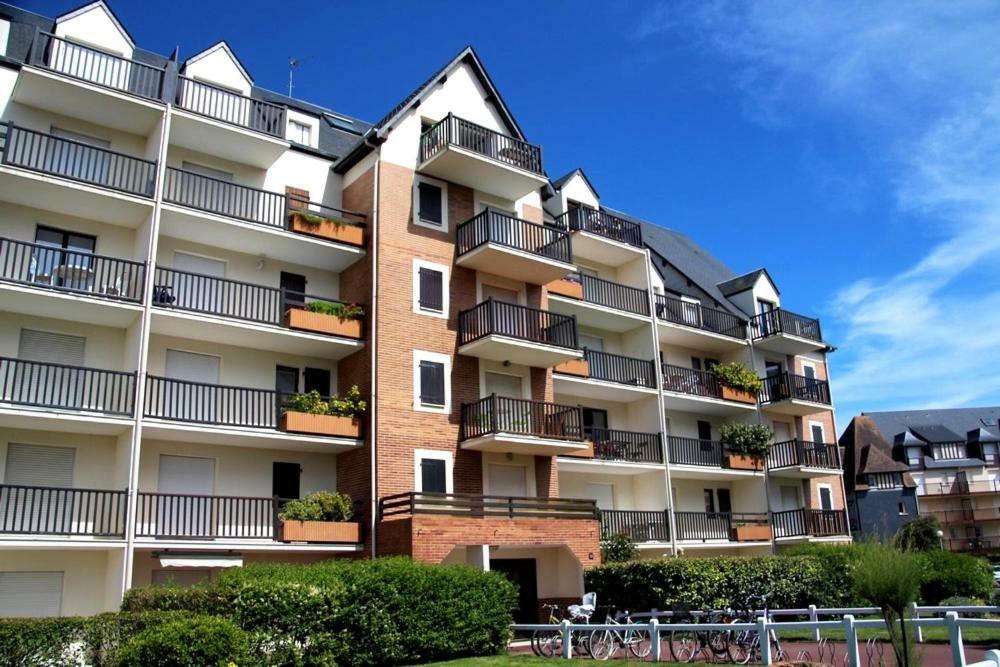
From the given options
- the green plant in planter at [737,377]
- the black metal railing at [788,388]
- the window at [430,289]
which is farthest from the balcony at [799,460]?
the window at [430,289]

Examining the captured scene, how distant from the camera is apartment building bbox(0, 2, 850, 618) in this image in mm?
20766

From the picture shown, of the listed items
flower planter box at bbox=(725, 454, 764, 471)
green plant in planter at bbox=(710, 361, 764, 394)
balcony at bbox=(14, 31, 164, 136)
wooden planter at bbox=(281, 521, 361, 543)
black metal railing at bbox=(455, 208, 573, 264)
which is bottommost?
wooden planter at bbox=(281, 521, 361, 543)

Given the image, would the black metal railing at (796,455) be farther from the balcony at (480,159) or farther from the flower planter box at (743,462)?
the balcony at (480,159)

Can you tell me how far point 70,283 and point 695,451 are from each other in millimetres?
23558

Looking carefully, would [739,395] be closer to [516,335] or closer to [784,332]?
[784,332]

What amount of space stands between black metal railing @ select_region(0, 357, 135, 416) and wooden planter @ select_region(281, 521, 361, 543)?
16.4 feet

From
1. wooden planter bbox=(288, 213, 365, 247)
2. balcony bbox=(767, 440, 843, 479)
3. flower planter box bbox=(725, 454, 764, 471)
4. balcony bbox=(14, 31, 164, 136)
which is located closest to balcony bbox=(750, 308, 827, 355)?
balcony bbox=(767, 440, 843, 479)

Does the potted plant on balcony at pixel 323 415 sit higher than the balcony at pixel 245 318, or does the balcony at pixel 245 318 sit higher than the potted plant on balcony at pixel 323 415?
the balcony at pixel 245 318

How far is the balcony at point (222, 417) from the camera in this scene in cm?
2177

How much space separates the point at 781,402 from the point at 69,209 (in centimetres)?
2948

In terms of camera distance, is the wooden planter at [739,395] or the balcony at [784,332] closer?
the wooden planter at [739,395]

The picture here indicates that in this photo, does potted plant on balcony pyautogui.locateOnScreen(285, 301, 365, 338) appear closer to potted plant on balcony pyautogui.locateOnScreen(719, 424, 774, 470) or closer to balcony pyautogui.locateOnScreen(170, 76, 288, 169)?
balcony pyautogui.locateOnScreen(170, 76, 288, 169)

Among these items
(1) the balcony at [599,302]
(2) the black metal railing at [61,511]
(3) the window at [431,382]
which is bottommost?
(2) the black metal railing at [61,511]

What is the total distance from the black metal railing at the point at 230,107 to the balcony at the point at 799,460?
80.3 ft
